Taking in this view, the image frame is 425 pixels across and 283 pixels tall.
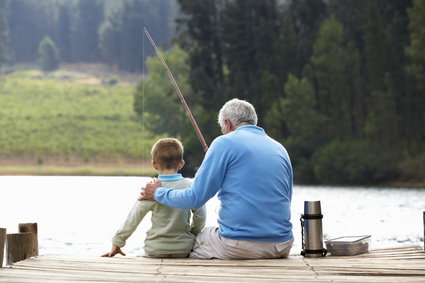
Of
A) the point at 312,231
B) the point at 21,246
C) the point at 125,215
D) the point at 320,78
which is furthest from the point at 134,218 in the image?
the point at 320,78

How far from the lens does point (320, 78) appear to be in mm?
45031

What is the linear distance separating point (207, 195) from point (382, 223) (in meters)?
16.0

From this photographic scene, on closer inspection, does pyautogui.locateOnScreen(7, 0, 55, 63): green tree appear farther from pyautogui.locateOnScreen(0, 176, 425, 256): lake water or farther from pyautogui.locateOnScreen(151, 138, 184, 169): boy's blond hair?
pyautogui.locateOnScreen(151, 138, 184, 169): boy's blond hair

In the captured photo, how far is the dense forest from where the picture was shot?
40.7 metres

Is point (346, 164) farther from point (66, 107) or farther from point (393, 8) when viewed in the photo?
point (66, 107)

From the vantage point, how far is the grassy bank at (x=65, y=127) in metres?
64.1

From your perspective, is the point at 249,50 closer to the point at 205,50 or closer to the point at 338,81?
the point at 205,50

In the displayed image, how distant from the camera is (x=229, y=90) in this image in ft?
150

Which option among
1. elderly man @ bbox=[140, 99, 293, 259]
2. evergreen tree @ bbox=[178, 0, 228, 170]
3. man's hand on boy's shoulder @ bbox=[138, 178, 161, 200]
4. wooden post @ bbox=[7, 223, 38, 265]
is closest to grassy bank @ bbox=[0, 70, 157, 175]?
evergreen tree @ bbox=[178, 0, 228, 170]

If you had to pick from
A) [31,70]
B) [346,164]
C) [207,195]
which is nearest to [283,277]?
[207,195]

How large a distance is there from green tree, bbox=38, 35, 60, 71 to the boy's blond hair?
7436 centimetres

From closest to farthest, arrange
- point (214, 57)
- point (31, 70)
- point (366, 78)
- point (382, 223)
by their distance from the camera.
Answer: point (382, 223), point (366, 78), point (214, 57), point (31, 70)

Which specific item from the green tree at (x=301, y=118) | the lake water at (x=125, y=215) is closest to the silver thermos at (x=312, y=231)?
the lake water at (x=125, y=215)

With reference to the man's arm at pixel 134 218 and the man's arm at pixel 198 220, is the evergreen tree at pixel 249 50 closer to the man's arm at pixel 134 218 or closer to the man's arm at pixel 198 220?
the man's arm at pixel 198 220
